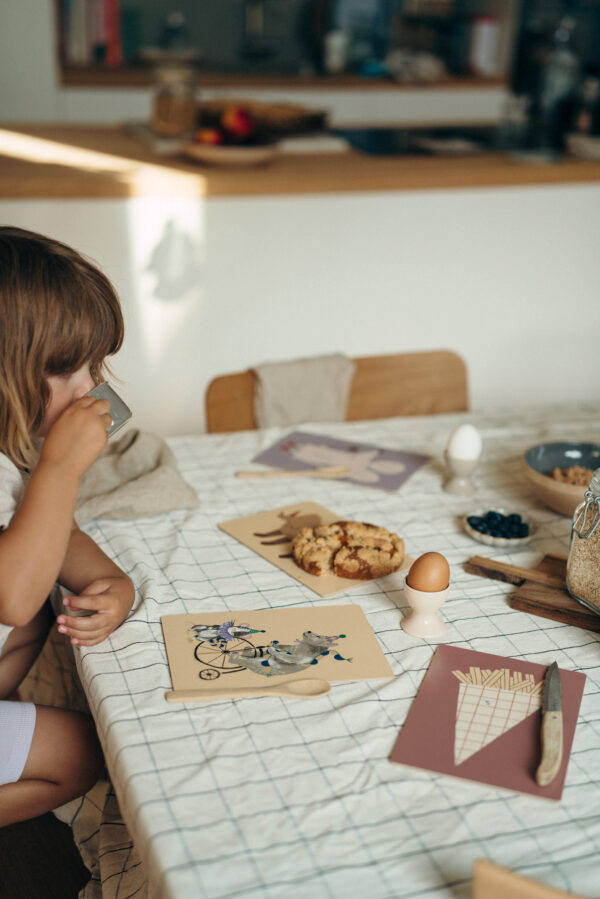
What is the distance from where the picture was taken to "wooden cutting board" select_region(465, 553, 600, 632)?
37.6 inches

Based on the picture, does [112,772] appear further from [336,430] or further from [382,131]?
[382,131]

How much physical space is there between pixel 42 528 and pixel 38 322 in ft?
0.71

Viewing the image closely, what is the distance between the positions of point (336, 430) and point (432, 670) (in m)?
0.68

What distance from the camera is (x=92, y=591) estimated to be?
37.0 inches

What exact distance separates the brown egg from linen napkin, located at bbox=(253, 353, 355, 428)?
2.20 feet

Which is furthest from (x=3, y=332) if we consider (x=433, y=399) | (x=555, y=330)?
(x=555, y=330)

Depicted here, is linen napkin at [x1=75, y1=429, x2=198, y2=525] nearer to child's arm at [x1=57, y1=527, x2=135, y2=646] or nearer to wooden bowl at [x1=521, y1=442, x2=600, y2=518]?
child's arm at [x1=57, y1=527, x2=135, y2=646]

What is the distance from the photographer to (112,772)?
753 mm

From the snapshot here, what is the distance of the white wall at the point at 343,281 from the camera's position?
2.05 metres

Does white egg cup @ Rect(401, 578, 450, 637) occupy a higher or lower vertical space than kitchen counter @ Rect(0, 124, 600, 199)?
lower

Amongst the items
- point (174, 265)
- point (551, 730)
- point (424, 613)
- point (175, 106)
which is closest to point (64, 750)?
point (424, 613)

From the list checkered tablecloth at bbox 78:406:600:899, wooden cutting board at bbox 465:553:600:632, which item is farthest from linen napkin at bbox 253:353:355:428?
wooden cutting board at bbox 465:553:600:632

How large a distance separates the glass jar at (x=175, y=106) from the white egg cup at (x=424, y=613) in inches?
Result: 66.2

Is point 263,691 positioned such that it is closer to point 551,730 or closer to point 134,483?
point 551,730
